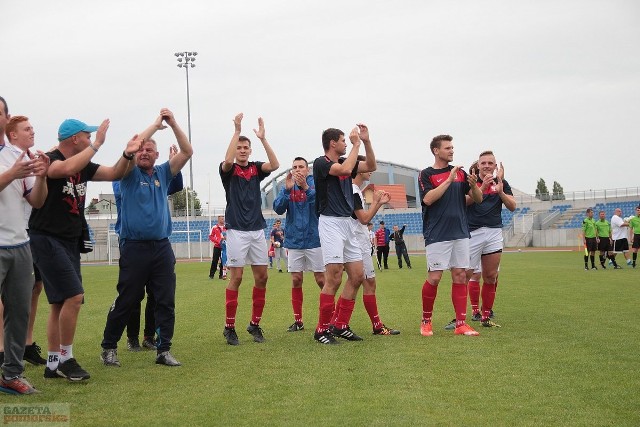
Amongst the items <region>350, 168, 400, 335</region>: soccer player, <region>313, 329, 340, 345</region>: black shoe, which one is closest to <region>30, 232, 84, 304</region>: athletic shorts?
<region>313, 329, 340, 345</region>: black shoe

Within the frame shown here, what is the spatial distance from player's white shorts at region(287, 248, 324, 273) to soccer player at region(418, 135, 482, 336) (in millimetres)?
1750

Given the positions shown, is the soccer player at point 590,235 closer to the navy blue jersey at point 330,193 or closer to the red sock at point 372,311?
the red sock at point 372,311

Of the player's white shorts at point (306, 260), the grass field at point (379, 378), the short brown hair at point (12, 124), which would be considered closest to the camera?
the grass field at point (379, 378)

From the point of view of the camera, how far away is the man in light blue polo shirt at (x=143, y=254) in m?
7.46

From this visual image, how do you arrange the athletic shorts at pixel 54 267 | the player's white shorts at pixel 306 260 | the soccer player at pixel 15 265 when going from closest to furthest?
the soccer player at pixel 15 265
the athletic shorts at pixel 54 267
the player's white shorts at pixel 306 260

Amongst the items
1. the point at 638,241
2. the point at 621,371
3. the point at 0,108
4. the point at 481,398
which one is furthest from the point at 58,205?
the point at 638,241

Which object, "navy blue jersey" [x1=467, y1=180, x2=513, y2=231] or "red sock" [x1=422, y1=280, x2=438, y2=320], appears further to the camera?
"navy blue jersey" [x1=467, y1=180, x2=513, y2=231]

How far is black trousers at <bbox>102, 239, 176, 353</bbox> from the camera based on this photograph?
7.48 metres

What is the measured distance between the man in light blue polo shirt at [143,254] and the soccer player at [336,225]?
1999mm

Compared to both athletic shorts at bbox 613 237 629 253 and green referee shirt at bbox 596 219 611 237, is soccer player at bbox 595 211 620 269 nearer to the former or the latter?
green referee shirt at bbox 596 219 611 237

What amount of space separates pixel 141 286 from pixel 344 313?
2.74 meters

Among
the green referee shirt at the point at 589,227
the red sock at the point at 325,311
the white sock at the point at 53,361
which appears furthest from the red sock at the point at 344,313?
the green referee shirt at the point at 589,227

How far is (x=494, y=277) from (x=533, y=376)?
432 centimetres

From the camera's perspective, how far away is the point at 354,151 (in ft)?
28.0
